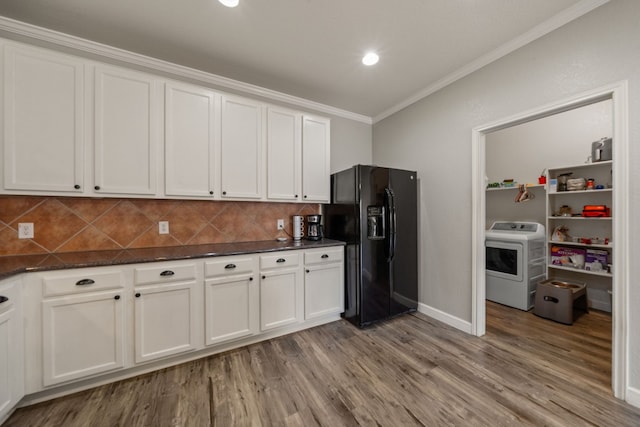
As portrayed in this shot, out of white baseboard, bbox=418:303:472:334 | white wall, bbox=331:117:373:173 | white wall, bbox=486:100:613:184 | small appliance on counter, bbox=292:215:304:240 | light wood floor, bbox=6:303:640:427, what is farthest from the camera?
white wall, bbox=331:117:373:173

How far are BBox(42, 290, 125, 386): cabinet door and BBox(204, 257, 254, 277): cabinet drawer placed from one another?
1.96ft

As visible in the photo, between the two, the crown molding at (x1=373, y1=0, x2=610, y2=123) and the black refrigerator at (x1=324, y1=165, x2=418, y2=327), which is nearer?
the crown molding at (x1=373, y1=0, x2=610, y2=123)

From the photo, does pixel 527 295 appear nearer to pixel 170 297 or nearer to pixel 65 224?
pixel 170 297

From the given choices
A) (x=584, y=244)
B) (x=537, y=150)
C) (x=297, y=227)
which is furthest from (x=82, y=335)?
(x=537, y=150)

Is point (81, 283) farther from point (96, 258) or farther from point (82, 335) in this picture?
point (82, 335)

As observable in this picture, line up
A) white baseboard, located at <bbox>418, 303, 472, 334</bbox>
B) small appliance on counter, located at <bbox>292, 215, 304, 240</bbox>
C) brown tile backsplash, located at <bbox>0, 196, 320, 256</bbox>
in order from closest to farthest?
brown tile backsplash, located at <bbox>0, 196, 320, 256</bbox> → white baseboard, located at <bbox>418, 303, 472, 334</bbox> → small appliance on counter, located at <bbox>292, 215, 304, 240</bbox>

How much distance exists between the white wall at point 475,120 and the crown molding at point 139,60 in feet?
4.58

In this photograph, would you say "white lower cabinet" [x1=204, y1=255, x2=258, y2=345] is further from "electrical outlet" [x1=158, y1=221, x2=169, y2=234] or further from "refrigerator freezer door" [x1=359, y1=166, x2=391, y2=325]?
"refrigerator freezer door" [x1=359, y1=166, x2=391, y2=325]

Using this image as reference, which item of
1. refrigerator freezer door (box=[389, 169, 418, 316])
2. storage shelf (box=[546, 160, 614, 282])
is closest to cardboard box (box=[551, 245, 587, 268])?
storage shelf (box=[546, 160, 614, 282])

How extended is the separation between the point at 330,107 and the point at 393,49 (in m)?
1.27

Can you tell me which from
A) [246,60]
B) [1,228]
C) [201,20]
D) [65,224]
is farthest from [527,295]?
[1,228]

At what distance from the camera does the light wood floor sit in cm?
147

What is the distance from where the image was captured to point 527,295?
3.00 m

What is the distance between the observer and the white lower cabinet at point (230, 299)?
2029 mm
